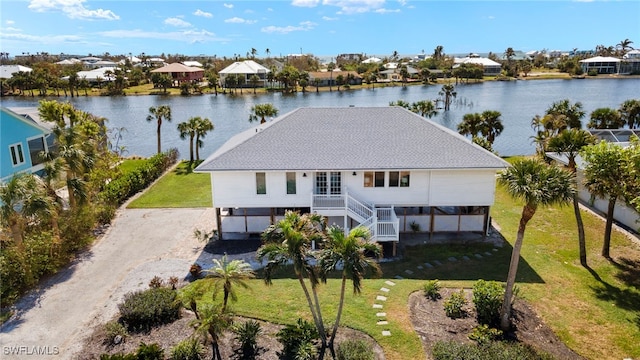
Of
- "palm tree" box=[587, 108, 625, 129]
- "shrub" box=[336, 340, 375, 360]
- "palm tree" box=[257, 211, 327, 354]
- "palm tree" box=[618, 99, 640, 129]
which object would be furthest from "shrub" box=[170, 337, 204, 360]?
"palm tree" box=[618, 99, 640, 129]

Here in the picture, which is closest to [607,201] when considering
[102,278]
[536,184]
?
[536,184]

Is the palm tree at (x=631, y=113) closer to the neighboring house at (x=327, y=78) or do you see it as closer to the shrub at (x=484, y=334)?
the shrub at (x=484, y=334)

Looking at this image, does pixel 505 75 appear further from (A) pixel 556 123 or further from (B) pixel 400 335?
(B) pixel 400 335

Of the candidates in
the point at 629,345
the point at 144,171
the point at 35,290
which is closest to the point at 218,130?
the point at 144,171

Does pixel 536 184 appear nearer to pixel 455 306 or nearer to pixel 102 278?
pixel 455 306

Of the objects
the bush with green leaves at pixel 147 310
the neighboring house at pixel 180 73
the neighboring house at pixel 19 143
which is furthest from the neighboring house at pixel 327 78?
the bush with green leaves at pixel 147 310
